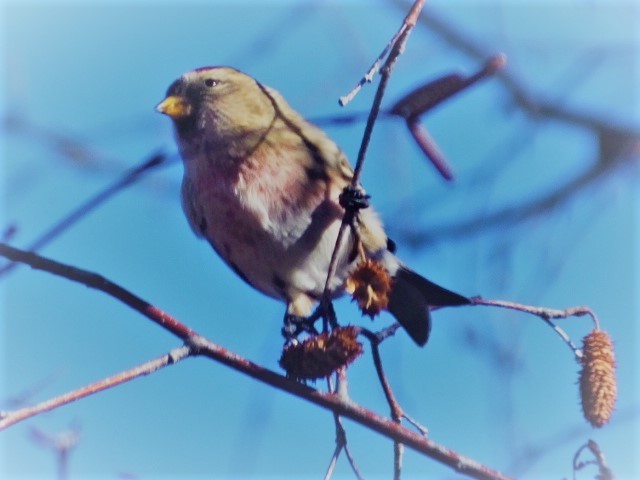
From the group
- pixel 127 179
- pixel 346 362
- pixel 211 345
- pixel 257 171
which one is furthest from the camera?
pixel 257 171

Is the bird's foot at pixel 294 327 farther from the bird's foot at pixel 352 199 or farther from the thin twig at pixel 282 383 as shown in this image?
the thin twig at pixel 282 383

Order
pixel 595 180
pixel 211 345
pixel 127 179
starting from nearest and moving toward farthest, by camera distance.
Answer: pixel 127 179
pixel 211 345
pixel 595 180

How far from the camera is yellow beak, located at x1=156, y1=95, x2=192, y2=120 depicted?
5.95 ft

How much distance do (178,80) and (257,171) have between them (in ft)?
1.33

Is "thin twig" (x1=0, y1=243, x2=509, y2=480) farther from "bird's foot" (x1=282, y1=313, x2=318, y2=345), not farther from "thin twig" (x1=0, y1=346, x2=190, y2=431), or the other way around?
"bird's foot" (x1=282, y1=313, x2=318, y2=345)

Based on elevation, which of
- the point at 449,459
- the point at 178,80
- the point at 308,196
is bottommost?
the point at 449,459

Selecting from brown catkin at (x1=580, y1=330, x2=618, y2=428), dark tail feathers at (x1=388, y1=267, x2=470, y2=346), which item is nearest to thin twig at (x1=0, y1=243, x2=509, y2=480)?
brown catkin at (x1=580, y1=330, x2=618, y2=428)

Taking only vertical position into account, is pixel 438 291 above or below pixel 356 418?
above

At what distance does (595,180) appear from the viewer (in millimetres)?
2311

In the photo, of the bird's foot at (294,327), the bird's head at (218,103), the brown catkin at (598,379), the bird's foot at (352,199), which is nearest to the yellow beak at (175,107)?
the bird's head at (218,103)

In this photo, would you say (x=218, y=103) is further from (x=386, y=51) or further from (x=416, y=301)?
(x=386, y=51)

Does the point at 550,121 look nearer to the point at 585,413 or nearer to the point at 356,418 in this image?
the point at 585,413

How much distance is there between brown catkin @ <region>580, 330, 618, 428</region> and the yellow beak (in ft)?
3.32

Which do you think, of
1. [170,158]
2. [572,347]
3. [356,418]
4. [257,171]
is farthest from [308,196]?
[170,158]
